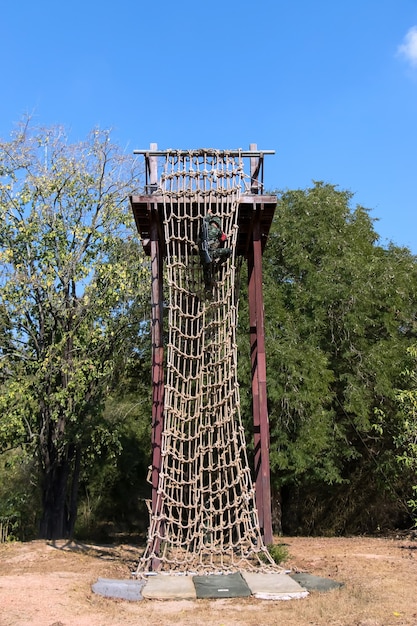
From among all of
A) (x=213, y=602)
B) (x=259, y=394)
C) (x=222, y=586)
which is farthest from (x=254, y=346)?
(x=213, y=602)

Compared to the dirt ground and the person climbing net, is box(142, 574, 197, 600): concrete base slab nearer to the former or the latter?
the dirt ground

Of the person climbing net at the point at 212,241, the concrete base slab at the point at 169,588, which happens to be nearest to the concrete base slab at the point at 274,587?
the concrete base slab at the point at 169,588

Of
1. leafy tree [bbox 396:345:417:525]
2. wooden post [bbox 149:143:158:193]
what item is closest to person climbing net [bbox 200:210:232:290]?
wooden post [bbox 149:143:158:193]

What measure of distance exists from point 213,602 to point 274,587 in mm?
589

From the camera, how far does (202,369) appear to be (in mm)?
6695

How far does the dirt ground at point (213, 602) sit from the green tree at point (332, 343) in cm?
342

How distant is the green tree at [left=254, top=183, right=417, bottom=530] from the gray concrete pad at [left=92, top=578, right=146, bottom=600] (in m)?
5.20

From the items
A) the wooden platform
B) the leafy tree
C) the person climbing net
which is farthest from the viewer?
the leafy tree

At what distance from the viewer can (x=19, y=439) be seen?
35.6 feet

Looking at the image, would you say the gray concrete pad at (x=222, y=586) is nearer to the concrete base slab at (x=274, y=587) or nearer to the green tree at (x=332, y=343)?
the concrete base slab at (x=274, y=587)

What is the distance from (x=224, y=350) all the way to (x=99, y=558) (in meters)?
3.07

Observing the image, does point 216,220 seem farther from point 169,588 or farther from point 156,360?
point 169,588

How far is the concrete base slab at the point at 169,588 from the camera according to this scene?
16.1 ft

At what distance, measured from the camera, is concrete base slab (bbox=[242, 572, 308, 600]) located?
191 inches
